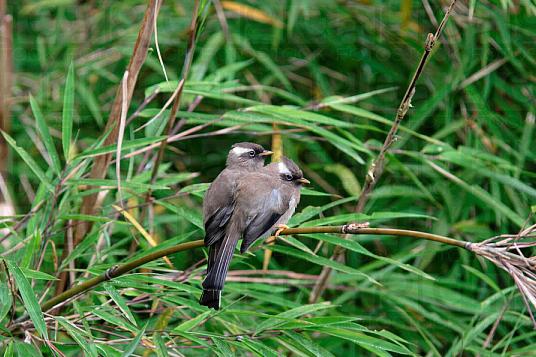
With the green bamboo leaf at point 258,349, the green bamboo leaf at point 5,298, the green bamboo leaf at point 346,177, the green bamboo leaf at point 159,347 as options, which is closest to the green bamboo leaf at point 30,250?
the green bamboo leaf at point 5,298

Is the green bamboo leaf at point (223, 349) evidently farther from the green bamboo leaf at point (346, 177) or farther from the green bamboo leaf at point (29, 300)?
the green bamboo leaf at point (346, 177)

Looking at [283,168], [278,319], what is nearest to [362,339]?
[278,319]

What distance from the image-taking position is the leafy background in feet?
9.70

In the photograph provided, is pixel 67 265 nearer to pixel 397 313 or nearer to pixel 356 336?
pixel 356 336

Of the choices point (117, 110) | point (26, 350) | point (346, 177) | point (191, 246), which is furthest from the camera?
point (346, 177)

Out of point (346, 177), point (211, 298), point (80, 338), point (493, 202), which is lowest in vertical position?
point (346, 177)

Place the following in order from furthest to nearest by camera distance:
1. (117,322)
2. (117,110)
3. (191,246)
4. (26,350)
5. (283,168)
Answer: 1. (283,168)
2. (117,110)
3. (117,322)
4. (26,350)
5. (191,246)

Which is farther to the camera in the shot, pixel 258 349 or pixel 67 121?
pixel 67 121

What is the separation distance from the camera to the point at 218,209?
2295 millimetres

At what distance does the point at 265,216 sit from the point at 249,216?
58 mm

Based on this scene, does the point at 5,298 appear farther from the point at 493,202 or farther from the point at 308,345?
the point at 493,202

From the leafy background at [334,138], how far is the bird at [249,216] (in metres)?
0.21

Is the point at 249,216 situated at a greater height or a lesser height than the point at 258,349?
greater

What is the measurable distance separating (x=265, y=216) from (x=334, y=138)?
0.69m
